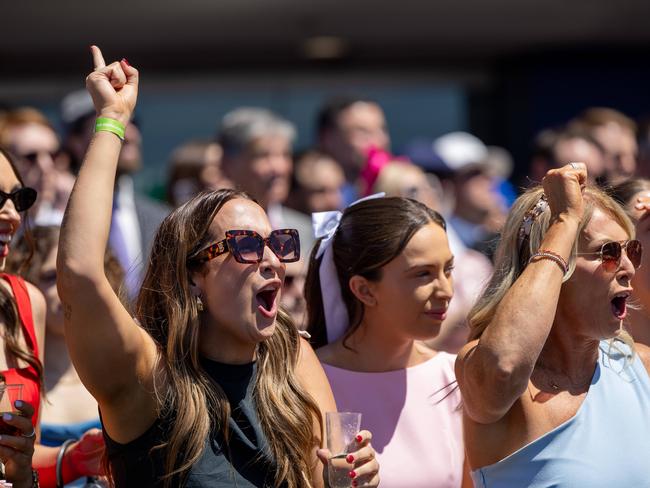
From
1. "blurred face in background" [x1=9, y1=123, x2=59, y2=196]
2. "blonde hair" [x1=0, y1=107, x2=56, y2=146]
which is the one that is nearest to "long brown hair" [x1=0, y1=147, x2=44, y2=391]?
"blurred face in background" [x1=9, y1=123, x2=59, y2=196]

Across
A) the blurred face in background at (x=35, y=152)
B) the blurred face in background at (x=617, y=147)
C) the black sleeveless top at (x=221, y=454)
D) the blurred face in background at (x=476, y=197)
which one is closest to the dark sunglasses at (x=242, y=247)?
the black sleeveless top at (x=221, y=454)

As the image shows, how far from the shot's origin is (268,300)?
3273mm

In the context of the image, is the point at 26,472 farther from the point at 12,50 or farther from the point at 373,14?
the point at 12,50

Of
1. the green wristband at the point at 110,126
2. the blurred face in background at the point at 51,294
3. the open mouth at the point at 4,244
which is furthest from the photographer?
the blurred face in background at the point at 51,294

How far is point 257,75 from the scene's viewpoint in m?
12.3

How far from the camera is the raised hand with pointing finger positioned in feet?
10.1

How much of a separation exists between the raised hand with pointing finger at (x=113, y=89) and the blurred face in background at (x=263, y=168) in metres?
3.36

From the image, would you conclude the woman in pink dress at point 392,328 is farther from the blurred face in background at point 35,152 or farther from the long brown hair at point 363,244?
the blurred face in background at point 35,152

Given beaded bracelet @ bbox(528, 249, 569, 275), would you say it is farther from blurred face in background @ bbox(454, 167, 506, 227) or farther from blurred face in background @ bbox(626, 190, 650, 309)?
blurred face in background @ bbox(454, 167, 506, 227)

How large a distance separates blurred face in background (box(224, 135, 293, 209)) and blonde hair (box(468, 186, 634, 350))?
10.1 ft

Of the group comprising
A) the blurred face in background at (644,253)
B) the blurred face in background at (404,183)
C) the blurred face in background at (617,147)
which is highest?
the blurred face in background at (617,147)

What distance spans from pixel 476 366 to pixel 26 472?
1.26 meters

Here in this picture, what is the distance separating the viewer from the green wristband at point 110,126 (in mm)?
3033

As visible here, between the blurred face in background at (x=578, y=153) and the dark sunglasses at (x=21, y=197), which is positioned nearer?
the dark sunglasses at (x=21, y=197)
